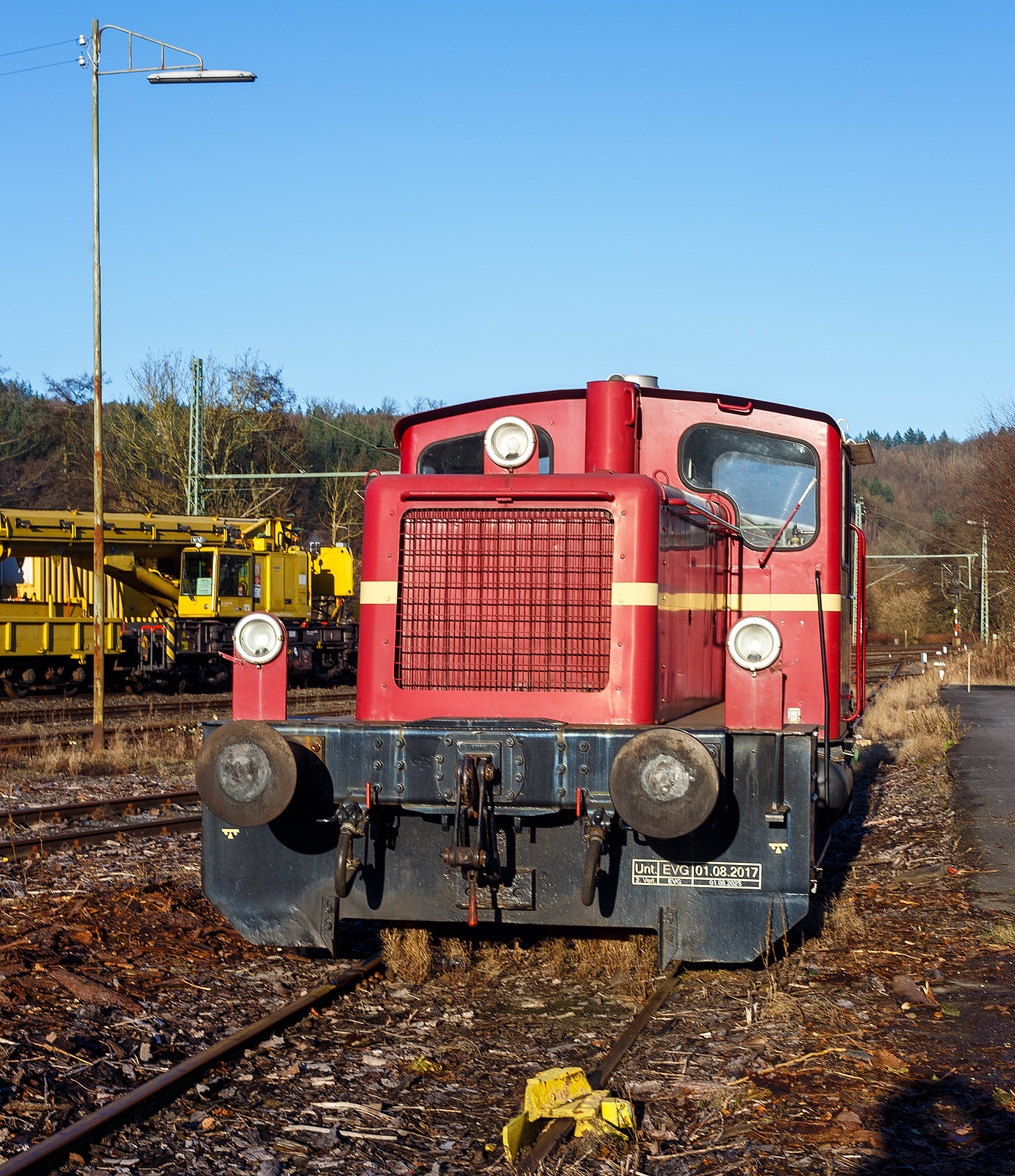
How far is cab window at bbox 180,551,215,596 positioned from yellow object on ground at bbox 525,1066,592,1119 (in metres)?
24.0

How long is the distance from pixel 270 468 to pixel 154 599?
1641cm

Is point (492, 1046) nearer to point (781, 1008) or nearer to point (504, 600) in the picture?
point (781, 1008)

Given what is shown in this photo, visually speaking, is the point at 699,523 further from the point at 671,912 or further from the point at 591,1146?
the point at 591,1146

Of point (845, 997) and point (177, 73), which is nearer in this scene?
point (845, 997)

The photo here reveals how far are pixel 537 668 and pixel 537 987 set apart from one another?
1.45 metres

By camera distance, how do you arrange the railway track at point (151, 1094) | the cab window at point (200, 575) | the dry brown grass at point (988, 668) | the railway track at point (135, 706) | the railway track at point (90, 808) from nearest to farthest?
1. the railway track at point (151, 1094)
2. the railway track at point (90, 808)
3. the railway track at point (135, 706)
4. the cab window at point (200, 575)
5. the dry brown grass at point (988, 668)

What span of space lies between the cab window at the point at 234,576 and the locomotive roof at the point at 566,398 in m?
21.0

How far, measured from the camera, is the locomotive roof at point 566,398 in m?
6.48

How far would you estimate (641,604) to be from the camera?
5348 millimetres

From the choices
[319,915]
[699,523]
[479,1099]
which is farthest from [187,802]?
[479,1099]

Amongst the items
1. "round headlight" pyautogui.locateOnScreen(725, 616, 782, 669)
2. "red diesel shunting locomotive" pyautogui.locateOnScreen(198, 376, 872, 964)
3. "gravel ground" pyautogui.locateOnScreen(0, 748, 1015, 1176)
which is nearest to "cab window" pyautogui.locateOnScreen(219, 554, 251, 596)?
"gravel ground" pyautogui.locateOnScreen(0, 748, 1015, 1176)

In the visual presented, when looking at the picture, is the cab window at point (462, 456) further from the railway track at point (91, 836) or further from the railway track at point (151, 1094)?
the railway track at point (91, 836)

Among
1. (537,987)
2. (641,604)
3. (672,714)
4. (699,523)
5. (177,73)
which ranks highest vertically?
(177,73)

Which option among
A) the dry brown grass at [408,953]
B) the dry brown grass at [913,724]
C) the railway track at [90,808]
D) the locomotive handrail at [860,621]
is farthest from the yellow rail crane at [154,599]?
the dry brown grass at [408,953]
